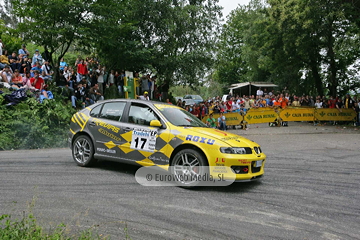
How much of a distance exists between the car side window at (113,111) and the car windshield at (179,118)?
993mm

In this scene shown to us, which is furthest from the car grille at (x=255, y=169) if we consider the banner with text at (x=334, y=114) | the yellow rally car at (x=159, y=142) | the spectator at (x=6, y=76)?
the banner with text at (x=334, y=114)

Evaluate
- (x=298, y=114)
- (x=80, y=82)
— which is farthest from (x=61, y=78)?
(x=298, y=114)

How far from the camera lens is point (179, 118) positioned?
707 centimetres

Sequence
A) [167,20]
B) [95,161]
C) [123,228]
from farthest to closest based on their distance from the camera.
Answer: [167,20] < [95,161] < [123,228]

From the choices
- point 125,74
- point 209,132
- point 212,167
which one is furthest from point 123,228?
point 125,74

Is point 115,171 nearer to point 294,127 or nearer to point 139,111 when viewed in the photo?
point 139,111

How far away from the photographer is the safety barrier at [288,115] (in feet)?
62.4

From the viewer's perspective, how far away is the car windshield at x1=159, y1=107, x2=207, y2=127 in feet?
22.5

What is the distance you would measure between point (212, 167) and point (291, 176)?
2.53 m

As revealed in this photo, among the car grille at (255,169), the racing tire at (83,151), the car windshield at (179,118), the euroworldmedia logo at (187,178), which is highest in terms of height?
the car windshield at (179,118)

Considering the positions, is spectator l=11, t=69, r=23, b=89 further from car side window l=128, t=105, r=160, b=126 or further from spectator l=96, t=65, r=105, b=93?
car side window l=128, t=105, r=160, b=126

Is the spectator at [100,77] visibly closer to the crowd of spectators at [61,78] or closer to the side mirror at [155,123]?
the crowd of spectators at [61,78]

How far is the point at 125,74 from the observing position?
19.4 meters

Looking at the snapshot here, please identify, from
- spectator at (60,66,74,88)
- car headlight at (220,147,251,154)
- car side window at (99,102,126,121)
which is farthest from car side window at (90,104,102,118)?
spectator at (60,66,74,88)
